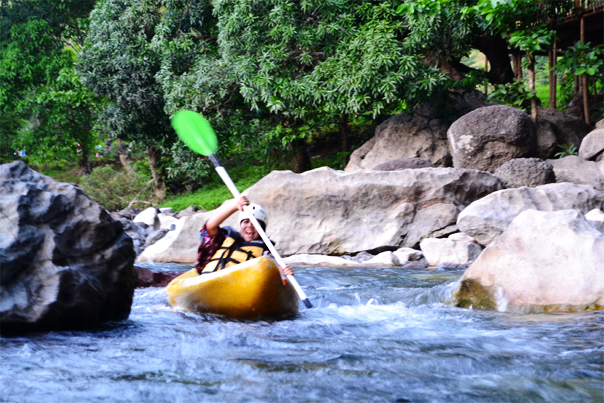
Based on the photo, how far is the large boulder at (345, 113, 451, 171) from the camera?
11.3 metres

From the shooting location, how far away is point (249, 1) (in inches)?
436

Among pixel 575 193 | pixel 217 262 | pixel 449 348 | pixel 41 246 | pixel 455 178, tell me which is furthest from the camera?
pixel 455 178

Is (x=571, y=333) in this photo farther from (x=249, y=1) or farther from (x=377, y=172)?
(x=249, y=1)

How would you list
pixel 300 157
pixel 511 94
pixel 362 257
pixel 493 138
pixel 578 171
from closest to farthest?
pixel 362 257, pixel 578 171, pixel 493 138, pixel 511 94, pixel 300 157

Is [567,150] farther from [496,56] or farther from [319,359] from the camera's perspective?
[319,359]

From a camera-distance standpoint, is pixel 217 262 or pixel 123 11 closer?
pixel 217 262

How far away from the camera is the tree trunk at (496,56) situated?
1312 cm

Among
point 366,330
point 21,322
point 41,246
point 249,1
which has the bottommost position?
point 366,330

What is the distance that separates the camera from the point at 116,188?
17016mm

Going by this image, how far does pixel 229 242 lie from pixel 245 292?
2.14 feet

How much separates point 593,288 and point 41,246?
11.9 ft

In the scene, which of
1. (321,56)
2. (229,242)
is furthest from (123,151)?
(229,242)

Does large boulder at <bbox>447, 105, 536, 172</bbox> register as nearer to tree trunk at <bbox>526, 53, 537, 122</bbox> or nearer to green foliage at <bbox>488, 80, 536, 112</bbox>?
tree trunk at <bbox>526, 53, 537, 122</bbox>

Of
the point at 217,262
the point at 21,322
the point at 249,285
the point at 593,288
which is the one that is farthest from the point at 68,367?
the point at 593,288
